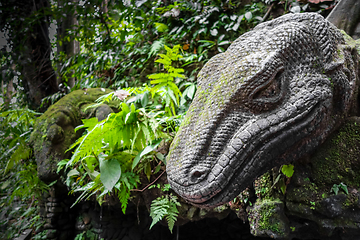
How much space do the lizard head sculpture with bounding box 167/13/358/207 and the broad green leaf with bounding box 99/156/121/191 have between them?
63 centimetres

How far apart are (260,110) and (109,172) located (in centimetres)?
111

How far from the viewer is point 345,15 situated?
6.08ft

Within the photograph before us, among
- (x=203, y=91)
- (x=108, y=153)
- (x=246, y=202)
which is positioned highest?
(x=203, y=91)

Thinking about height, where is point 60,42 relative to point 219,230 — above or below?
above

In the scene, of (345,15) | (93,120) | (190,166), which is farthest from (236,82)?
(345,15)

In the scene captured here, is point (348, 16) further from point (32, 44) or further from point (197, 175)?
point (32, 44)

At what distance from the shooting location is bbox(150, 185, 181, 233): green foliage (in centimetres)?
166

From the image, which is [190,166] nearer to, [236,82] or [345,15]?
[236,82]

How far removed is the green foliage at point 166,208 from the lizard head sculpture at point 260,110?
2.32 feet

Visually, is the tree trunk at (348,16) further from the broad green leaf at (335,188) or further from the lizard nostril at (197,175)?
the lizard nostril at (197,175)

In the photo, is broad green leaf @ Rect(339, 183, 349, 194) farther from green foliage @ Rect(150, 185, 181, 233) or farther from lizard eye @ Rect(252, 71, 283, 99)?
green foliage @ Rect(150, 185, 181, 233)

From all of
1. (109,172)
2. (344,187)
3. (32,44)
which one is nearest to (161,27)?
(109,172)

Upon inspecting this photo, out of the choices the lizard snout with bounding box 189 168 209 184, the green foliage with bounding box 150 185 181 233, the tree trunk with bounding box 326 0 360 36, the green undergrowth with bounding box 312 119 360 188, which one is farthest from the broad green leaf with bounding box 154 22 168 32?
the lizard snout with bounding box 189 168 209 184

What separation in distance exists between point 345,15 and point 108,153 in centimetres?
219
